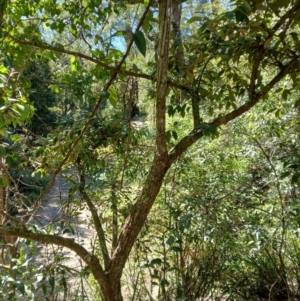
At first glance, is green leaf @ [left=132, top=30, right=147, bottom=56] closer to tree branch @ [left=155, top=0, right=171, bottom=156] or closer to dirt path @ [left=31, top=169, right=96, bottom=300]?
tree branch @ [left=155, top=0, right=171, bottom=156]

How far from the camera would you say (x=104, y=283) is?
3.68ft

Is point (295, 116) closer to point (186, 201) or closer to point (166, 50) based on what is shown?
point (186, 201)

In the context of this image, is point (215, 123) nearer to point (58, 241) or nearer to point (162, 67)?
point (162, 67)

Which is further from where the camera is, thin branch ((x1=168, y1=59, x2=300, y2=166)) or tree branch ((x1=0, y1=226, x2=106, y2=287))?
thin branch ((x1=168, y1=59, x2=300, y2=166))

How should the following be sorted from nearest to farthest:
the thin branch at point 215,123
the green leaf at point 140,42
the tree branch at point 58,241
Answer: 1. the green leaf at point 140,42
2. the tree branch at point 58,241
3. the thin branch at point 215,123

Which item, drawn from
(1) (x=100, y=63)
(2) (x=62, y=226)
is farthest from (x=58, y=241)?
(1) (x=100, y=63)

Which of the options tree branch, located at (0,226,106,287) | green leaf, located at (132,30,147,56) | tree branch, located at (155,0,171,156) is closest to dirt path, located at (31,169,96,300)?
tree branch, located at (0,226,106,287)

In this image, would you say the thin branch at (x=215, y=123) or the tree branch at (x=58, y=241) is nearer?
the tree branch at (x=58, y=241)

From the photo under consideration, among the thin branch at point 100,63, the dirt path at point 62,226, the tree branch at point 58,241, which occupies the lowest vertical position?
the tree branch at point 58,241

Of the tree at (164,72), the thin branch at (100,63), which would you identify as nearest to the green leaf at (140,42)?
the tree at (164,72)

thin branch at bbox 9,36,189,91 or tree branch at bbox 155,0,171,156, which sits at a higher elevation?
thin branch at bbox 9,36,189,91

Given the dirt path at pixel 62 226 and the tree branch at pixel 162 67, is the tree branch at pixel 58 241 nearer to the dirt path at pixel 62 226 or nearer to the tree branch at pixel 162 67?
the dirt path at pixel 62 226

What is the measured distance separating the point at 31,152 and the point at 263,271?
1373mm

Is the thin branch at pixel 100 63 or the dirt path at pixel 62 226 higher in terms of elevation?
the thin branch at pixel 100 63
